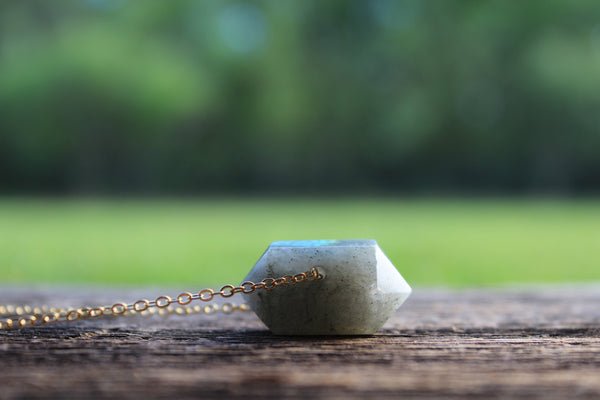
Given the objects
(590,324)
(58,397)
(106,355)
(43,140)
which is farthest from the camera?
(43,140)

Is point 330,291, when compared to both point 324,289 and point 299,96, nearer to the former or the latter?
point 324,289

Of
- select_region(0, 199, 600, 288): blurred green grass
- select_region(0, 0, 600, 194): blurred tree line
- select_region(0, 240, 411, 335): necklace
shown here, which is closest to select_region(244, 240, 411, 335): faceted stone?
select_region(0, 240, 411, 335): necklace

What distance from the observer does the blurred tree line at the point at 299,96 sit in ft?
44.8

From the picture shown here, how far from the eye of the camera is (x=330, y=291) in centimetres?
80

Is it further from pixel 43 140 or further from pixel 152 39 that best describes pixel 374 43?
pixel 43 140

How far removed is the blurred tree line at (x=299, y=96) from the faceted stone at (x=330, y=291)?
1320 centimetres

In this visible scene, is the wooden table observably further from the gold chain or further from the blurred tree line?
the blurred tree line

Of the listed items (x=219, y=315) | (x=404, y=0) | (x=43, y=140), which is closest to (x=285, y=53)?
(x=404, y=0)

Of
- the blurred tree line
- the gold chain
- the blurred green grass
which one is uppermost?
the blurred tree line

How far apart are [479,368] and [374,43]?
14851mm

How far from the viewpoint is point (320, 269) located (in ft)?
2.63

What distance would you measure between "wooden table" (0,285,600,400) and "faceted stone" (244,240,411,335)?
0.08 feet

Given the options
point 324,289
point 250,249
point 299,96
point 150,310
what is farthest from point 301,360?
point 299,96

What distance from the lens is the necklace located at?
2.62ft
